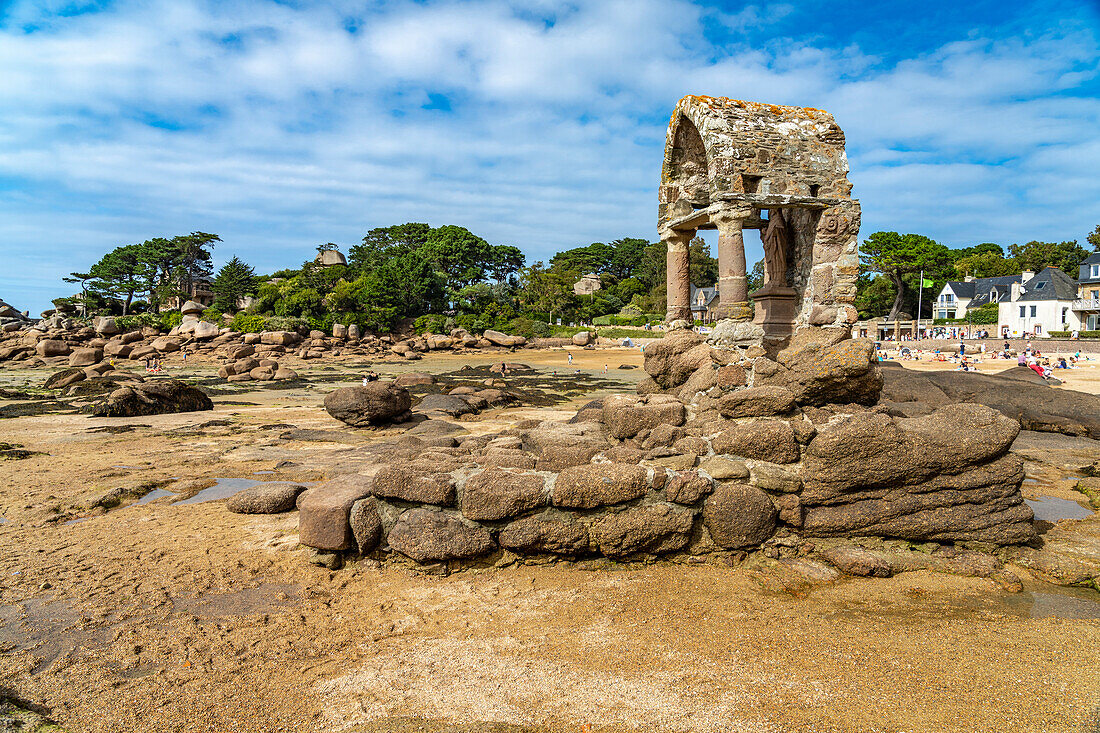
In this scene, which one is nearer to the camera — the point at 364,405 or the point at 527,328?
the point at 364,405

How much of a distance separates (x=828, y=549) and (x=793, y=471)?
83 cm

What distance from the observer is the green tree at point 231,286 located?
201 feet

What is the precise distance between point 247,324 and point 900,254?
67702mm

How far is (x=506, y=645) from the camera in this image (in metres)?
4.41

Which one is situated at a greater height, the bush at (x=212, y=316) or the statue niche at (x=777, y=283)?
the bush at (x=212, y=316)

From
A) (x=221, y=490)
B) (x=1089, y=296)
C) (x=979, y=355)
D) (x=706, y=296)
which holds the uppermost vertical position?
(x=706, y=296)

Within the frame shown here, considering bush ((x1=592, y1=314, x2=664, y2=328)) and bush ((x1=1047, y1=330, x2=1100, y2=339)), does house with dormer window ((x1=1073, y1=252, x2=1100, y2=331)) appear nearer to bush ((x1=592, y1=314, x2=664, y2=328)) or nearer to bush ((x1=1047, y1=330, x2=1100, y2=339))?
bush ((x1=1047, y1=330, x2=1100, y2=339))

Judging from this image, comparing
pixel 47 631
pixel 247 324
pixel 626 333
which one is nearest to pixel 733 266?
pixel 47 631

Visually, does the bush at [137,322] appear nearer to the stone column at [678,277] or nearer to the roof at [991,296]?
the stone column at [678,277]

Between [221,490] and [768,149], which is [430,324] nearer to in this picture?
[221,490]

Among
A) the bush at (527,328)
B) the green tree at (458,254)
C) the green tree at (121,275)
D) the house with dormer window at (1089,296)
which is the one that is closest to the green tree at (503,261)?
the green tree at (458,254)

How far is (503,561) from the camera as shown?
575 centimetres

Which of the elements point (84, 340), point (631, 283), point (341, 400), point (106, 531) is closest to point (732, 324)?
point (106, 531)

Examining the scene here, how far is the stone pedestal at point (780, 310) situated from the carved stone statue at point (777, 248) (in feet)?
0.61
